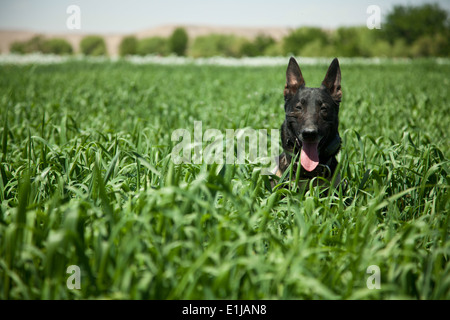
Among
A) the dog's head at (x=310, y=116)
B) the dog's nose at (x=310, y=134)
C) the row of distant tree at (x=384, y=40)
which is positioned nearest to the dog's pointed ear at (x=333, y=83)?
the dog's head at (x=310, y=116)

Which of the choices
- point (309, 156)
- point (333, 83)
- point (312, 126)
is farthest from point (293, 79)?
point (309, 156)

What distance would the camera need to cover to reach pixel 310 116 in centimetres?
292

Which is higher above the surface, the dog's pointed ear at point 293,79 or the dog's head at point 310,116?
the dog's pointed ear at point 293,79

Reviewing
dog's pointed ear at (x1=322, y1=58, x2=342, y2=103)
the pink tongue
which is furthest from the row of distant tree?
the pink tongue

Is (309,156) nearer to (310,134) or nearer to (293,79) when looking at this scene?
(310,134)

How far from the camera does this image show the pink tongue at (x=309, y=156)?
111 inches

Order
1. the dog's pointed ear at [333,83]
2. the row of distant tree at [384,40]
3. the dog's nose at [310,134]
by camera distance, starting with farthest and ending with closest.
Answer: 1. the row of distant tree at [384,40]
2. the dog's pointed ear at [333,83]
3. the dog's nose at [310,134]

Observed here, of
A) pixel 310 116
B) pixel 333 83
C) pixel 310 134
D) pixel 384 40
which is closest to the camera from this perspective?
pixel 310 134

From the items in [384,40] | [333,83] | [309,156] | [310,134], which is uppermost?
[384,40]

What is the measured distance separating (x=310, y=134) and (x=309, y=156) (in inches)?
7.7

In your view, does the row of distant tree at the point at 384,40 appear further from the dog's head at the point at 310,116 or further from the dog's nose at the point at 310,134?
the dog's nose at the point at 310,134

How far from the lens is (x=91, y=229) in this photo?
Result: 5.66ft

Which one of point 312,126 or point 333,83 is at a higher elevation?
point 333,83

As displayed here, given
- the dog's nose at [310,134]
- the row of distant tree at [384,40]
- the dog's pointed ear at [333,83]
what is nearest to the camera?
the dog's nose at [310,134]
